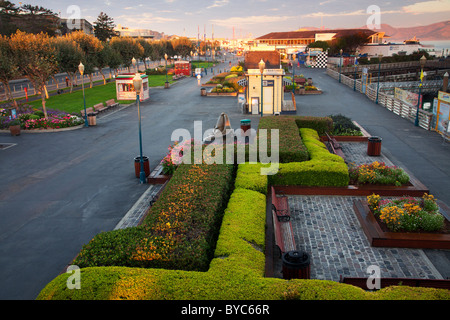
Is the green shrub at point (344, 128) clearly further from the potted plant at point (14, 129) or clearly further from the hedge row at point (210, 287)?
the potted plant at point (14, 129)

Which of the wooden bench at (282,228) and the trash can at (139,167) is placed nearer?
the wooden bench at (282,228)

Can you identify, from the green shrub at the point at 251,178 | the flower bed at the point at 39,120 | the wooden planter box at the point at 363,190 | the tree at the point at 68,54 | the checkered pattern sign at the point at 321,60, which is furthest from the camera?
the checkered pattern sign at the point at 321,60

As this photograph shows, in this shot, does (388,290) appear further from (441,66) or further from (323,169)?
(441,66)

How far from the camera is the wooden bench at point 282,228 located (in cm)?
1034

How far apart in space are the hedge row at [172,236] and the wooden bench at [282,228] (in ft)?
5.54

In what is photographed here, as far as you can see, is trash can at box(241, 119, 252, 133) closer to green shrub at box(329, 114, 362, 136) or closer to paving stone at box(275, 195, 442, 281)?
green shrub at box(329, 114, 362, 136)

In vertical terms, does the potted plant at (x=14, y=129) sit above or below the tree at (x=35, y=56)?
below

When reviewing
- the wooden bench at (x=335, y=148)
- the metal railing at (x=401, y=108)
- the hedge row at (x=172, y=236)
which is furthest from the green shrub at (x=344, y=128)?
the hedge row at (x=172, y=236)

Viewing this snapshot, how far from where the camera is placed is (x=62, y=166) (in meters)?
19.2

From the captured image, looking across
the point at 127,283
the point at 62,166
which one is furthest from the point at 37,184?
the point at 127,283

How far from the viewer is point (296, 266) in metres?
8.65

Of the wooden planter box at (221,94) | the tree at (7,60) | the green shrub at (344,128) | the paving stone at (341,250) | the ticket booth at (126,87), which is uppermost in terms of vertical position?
the tree at (7,60)

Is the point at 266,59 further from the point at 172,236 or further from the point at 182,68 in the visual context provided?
the point at 182,68

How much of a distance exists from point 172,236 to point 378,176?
9.89 meters
